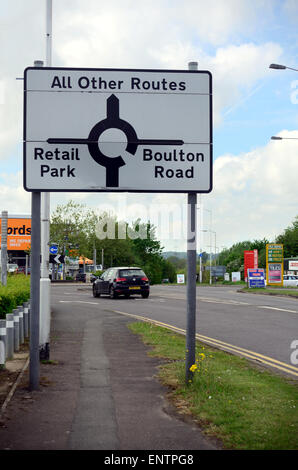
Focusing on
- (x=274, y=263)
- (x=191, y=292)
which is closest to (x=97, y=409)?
(x=191, y=292)

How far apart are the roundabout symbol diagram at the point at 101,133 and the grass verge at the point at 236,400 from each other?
2.83 meters

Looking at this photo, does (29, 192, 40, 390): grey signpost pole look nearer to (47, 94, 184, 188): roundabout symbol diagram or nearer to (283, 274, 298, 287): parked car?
(47, 94, 184, 188): roundabout symbol diagram

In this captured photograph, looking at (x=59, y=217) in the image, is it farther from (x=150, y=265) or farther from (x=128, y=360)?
(x=128, y=360)

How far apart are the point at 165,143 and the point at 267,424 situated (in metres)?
3.94

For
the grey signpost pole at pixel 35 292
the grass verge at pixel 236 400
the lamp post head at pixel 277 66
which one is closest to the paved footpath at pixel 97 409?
the grass verge at pixel 236 400

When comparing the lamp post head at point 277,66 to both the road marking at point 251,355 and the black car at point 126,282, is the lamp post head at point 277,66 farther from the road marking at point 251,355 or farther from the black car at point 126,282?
the road marking at point 251,355

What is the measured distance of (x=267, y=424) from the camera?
613 cm

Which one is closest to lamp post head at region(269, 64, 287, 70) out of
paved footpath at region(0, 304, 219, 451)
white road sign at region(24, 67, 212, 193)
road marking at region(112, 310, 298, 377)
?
road marking at region(112, 310, 298, 377)

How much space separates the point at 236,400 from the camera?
284 inches

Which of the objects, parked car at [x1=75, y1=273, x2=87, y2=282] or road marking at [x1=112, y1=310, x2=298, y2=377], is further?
parked car at [x1=75, y1=273, x2=87, y2=282]

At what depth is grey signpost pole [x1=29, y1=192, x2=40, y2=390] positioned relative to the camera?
26.3 ft

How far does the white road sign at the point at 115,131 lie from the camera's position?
8.28 meters
